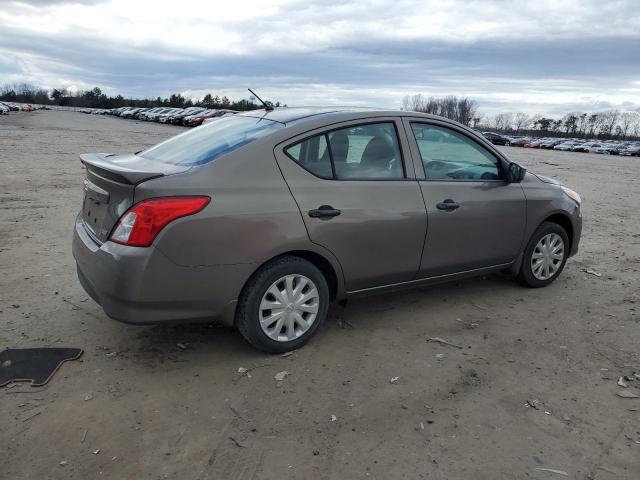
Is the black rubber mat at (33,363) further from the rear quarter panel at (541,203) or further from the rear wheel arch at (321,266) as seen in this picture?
the rear quarter panel at (541,203)

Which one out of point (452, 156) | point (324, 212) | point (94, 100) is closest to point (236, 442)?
point (324, 212)

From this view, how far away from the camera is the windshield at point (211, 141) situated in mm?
3748

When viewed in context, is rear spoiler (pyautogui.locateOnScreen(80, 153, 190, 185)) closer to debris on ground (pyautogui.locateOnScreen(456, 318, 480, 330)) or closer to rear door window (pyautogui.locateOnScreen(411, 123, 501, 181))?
rear door window (pyautogui.locateOnScreen(411, 123, 501, 181))

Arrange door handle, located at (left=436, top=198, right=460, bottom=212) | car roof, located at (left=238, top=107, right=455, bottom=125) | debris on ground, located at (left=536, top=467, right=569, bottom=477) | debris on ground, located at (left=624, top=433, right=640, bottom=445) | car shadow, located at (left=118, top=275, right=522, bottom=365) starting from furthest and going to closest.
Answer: door handle, located at (left=436, top=198, right=460, bottom=212) < car roof, located at (left=238, top=107, right=455, bottom=125) < car shadow, located at (left=118, top=275, right=522, bottom=365) < debris on ground, located at (left=624, top=433, right=640, bottom=445) < debris on ground, located at (left=536, top=467, right=569, bottom=477)

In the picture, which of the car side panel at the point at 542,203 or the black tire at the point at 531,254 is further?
the black tire at the point at 531,254

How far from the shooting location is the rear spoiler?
3.32 meters

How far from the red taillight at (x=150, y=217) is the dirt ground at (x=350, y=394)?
0.93m

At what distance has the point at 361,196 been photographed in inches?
156

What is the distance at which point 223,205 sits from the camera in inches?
134

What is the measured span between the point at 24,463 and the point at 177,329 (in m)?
1.61

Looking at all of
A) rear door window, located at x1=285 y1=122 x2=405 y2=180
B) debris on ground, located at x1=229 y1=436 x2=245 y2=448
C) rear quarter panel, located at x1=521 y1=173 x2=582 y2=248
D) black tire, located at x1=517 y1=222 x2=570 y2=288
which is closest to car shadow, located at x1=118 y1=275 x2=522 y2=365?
black tire, located at x1=517 y1=222 x2=570 y2=288

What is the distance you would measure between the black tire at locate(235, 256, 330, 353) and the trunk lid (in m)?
0.86

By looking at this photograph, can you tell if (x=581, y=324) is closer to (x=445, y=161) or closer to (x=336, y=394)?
(x=445, y=161)

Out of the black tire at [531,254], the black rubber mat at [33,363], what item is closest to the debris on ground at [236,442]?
the black rubber mat at [33,363]
